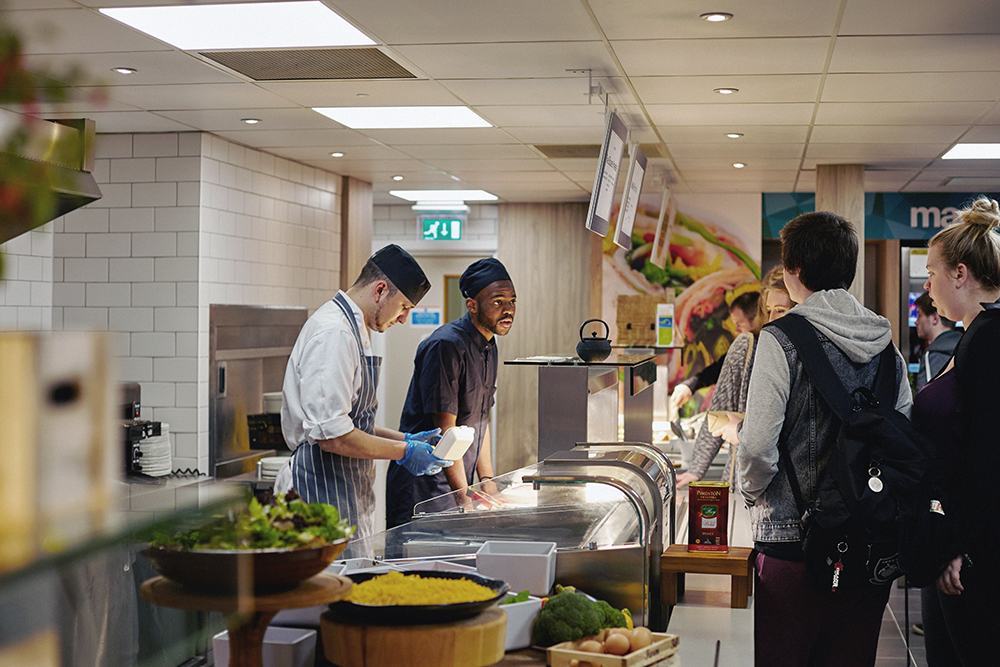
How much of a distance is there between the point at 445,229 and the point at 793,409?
7184 millimetres

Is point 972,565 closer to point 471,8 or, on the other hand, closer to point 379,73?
point 471,8

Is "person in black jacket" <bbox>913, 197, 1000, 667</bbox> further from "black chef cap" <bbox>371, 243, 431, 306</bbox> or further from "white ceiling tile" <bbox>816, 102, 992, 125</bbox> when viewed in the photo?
"white ceiling tile" <bbox>816, 102, 992, 125</bbox>

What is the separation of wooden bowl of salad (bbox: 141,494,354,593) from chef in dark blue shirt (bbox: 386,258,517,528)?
7.65 feet

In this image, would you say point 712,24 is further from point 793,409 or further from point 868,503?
point 868,503

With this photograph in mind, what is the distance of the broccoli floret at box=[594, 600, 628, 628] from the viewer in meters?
2.08

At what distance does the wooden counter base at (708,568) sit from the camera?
2557 mm

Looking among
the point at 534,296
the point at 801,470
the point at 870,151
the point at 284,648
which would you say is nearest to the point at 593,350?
the point at 801,470

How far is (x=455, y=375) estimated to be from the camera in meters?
3.98

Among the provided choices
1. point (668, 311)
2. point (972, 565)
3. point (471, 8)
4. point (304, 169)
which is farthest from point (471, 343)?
point (668, 311)

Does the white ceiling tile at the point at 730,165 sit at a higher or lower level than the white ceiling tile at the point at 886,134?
higher

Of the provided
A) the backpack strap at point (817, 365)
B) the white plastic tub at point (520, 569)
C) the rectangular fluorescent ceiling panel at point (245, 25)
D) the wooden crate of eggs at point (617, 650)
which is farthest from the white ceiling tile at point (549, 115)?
the wooden crate of eggs at point (617, 650)

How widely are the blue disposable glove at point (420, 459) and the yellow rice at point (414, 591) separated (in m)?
1.41

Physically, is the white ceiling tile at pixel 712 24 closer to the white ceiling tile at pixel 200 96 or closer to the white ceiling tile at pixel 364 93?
the white ceiling tile at pixel 364 93

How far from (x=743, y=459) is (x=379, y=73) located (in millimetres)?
2489
